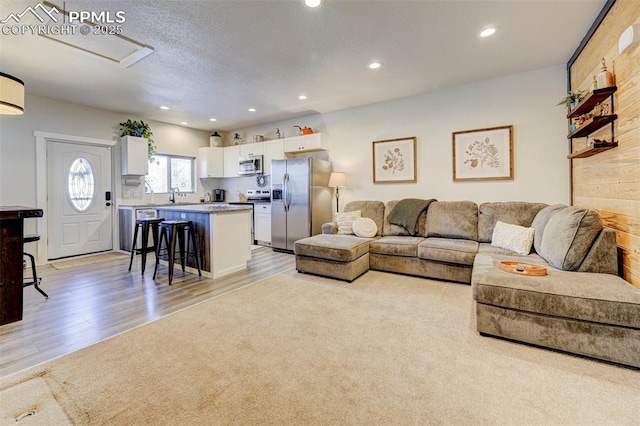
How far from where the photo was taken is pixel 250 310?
2639mm

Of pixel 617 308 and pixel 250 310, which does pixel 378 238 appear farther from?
pixel 617 308

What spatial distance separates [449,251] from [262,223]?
12.4ft

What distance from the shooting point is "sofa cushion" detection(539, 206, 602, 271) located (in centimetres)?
220

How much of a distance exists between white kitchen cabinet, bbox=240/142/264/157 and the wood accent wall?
512 cm

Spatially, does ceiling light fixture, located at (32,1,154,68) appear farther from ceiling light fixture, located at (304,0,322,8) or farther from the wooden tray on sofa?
the wooden tray on sofa

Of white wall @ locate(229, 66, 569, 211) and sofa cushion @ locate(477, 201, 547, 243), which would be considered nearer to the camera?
sofa cushion @ locate(477, 201, 547, 243)

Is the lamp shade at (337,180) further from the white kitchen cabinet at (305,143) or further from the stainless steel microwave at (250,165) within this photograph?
the stainless steel microwave at (250,165)

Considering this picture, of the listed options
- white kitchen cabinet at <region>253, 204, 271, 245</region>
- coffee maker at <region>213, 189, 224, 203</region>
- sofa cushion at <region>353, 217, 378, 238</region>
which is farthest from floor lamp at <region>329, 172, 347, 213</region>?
coffee maker at <region>213, 189, 224, 203</region>

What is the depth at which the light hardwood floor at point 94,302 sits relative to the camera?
2.04 meters

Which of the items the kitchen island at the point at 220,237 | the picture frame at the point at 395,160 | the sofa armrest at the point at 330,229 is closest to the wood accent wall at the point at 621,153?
the picture frame at the point at 395,160

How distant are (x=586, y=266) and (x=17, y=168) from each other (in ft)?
23.4

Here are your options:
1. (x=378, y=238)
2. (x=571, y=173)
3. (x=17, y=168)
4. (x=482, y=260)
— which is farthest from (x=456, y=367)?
(x=17, y=168)

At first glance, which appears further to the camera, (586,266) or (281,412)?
(586,266)

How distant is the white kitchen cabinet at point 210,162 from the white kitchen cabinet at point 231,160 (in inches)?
4.7
